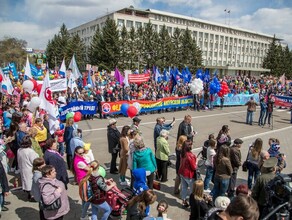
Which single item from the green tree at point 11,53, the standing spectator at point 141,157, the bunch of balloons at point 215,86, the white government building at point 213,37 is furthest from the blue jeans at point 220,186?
the white government building at point 213,37

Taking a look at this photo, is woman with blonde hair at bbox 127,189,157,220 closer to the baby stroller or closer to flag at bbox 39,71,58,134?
the baby stroller

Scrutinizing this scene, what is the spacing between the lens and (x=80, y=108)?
1608 cm

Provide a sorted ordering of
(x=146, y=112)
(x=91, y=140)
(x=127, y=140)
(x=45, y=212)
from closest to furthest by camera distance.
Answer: (x=45, y=212)
(x=127, y=140)
(x=91, y=140)
(x=146, y=112)

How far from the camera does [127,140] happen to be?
7.37 metres

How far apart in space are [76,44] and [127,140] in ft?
181

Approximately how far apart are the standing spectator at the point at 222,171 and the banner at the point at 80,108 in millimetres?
11154

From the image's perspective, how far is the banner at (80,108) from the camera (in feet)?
50.3

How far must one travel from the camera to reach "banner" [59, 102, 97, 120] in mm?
15336

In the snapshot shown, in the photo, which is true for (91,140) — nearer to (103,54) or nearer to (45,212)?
(45,212)

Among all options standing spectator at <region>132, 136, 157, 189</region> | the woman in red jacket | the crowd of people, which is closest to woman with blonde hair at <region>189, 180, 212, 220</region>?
the crowd of people

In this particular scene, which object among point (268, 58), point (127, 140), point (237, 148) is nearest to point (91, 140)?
point (127, 140)

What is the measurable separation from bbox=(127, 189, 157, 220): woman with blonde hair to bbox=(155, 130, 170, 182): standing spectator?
9.02 feet

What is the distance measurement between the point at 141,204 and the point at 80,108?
493 inches

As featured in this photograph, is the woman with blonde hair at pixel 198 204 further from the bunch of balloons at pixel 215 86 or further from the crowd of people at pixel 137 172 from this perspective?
the bunch of balloons at pixel 215 86
